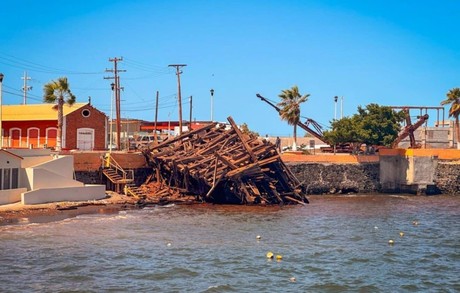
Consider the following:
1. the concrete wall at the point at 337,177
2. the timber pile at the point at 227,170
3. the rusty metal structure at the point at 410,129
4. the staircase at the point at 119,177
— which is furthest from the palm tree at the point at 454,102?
the staircase at the point at 119,177

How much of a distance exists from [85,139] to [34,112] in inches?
237

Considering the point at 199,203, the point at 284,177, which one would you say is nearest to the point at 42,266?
the point at 199,203

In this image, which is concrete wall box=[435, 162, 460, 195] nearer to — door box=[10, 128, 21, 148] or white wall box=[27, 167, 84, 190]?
white wall box=[27, 167, 84, 190]

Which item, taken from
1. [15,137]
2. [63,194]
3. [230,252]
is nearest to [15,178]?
[63,194]

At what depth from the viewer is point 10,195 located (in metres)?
36.7

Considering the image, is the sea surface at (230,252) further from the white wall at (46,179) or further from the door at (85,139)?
the door at (85,139)

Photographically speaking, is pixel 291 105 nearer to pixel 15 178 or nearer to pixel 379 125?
pixel 379 125

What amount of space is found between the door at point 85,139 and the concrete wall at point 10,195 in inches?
790

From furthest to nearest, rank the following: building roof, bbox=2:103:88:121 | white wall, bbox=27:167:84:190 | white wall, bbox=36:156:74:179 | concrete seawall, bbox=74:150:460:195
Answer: concrete seawall, bbox=74:150:460:195, building roof, bbox=2:103:88:121, white wall, bbox=36:156:74:179, white wall, bbox=27:167:84:190

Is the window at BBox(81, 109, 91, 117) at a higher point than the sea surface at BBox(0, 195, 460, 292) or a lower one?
higher

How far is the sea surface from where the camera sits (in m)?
21.5

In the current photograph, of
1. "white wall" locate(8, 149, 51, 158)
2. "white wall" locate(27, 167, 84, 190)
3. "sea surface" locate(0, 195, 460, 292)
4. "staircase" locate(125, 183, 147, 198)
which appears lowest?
"sea surface" locate(0, 195, 460, 292)

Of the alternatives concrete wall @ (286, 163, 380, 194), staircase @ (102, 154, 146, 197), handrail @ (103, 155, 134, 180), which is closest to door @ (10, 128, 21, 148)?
handrail @ (103, 155, 134, 180)

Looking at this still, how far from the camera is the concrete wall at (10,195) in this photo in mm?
36156
